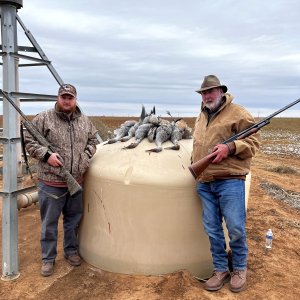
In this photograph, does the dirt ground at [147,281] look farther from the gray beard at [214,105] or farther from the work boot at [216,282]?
the gray beard at [214,105]

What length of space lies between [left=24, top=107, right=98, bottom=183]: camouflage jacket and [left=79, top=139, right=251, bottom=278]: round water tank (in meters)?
0.30

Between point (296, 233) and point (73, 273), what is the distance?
387 centimetres

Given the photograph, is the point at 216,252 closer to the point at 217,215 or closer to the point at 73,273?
the point at 217,215

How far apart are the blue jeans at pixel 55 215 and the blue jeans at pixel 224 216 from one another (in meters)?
1.51

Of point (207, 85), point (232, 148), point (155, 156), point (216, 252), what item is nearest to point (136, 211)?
point (155, 156)

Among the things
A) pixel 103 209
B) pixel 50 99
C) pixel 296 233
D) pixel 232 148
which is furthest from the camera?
pixel 296 233

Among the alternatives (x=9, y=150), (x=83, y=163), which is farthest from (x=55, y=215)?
(x=9, y=150)

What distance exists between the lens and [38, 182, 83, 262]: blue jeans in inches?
181

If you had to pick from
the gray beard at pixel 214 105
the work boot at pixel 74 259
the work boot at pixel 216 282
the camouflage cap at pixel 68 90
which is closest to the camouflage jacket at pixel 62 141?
the camouflage cap at pixel 68 90

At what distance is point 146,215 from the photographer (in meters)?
4.49

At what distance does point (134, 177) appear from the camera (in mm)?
4512

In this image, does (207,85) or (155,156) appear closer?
(207,85)

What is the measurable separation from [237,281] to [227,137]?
158cm

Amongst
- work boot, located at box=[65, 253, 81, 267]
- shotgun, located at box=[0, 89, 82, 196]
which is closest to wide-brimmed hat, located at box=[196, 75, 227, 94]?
shotgun, located at box=[0, 89, 82, 196]
